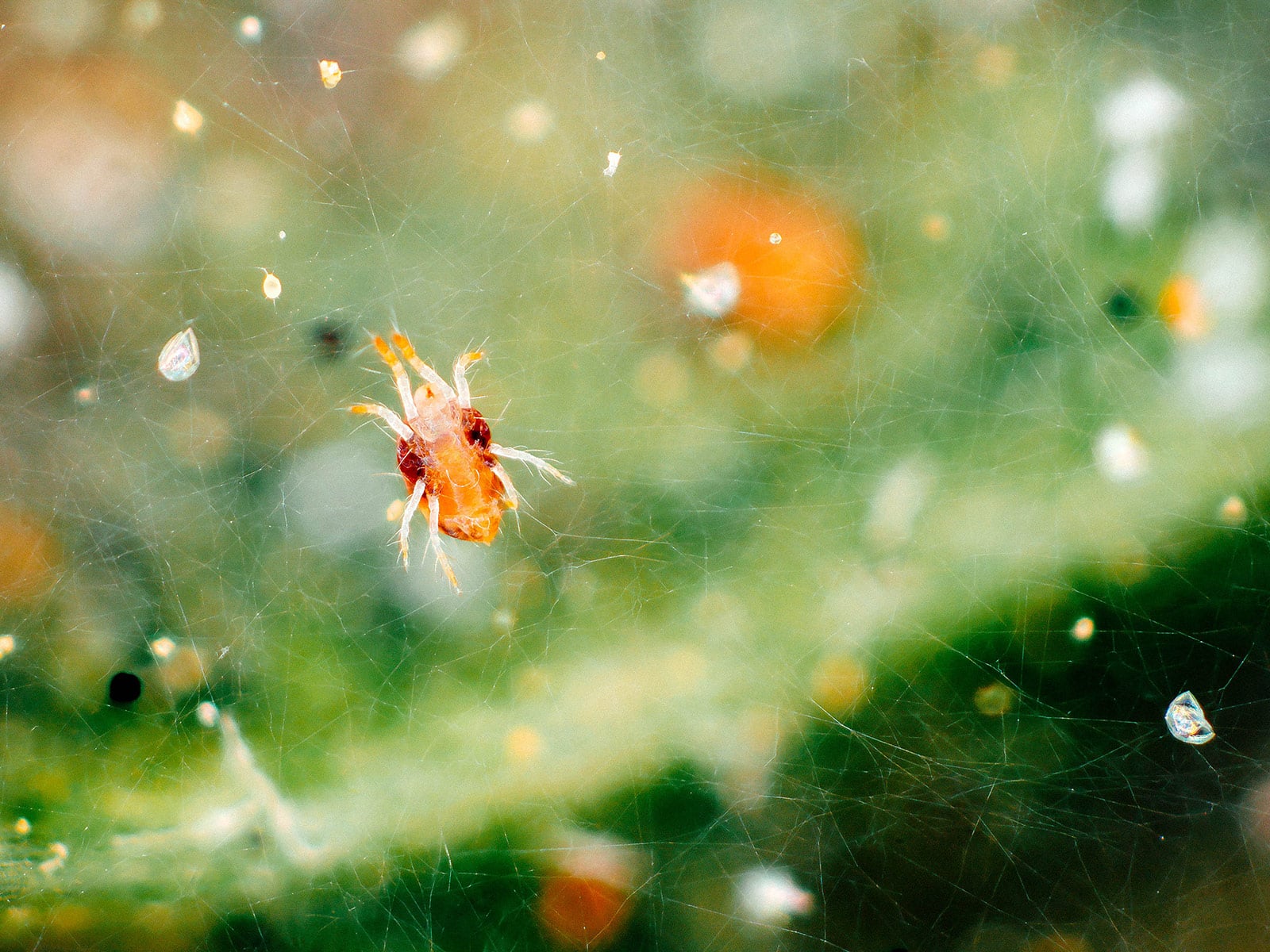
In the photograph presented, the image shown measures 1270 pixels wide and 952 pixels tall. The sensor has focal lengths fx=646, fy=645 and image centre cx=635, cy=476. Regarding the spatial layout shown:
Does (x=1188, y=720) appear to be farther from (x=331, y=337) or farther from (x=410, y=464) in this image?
(x=331, y=337)

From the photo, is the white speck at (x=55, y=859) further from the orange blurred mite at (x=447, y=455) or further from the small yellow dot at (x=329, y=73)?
the small yellow dot at (x=329, y=73)

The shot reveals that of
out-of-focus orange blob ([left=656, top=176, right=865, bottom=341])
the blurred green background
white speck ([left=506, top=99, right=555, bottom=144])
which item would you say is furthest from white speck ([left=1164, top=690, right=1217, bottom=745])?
white speck ([left=506, top=99, right=555, bottom=144])

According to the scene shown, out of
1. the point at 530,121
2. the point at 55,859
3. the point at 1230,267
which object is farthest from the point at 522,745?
the point at 1230,267

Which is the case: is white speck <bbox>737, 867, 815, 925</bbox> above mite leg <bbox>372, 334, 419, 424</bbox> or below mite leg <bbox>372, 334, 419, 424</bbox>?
below

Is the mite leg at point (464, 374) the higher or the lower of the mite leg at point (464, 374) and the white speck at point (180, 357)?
the lower

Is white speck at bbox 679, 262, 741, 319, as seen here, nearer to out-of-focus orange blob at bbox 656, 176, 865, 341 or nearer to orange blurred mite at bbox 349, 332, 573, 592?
out-of-focus orange blob at bbox 656, 176, 865, 341

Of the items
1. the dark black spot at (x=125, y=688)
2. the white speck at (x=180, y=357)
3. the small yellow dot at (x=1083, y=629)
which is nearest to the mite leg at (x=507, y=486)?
the white speck at (x=180, y=357)
